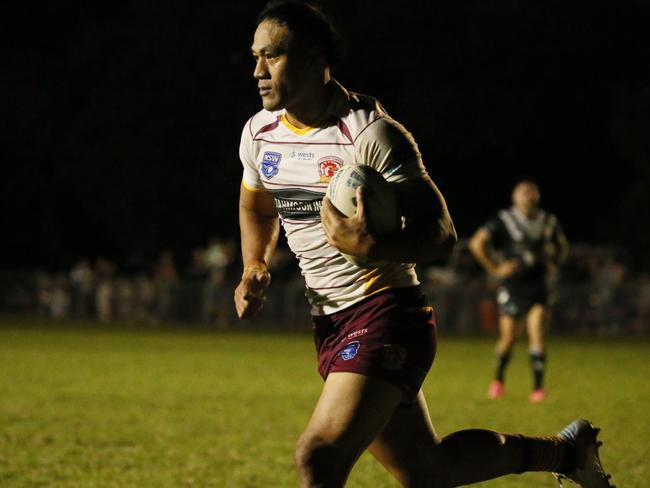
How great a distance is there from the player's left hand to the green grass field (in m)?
3.23

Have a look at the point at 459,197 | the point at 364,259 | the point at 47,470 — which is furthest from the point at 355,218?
the point at 459,197

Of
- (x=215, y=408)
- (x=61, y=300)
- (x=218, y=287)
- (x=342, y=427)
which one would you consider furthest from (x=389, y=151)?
(x=61, y=300)

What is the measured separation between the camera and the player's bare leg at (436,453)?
5.07 metres

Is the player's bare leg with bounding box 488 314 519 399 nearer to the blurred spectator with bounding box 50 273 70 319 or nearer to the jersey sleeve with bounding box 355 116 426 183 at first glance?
the jersey sleeve with bounding box 355 116 426 183

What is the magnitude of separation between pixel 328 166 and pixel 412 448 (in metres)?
1.21

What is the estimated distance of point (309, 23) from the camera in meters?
4.96

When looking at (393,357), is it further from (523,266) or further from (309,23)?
(523,266)

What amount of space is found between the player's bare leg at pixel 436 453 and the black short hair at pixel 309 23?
1485 millimetres

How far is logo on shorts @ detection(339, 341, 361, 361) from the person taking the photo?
4902 millimetres

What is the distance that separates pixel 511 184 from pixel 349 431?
1583 inches

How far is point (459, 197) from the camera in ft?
144

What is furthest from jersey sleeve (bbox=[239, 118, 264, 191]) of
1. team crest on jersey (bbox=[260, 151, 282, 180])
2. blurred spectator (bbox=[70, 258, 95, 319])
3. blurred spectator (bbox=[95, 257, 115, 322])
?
blurred spectator (bbox=[70, 258, 95, 319])

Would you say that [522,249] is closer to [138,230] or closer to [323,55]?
[323,55]

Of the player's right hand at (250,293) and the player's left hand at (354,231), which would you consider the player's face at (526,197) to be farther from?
the player's left hand at (354,231)
